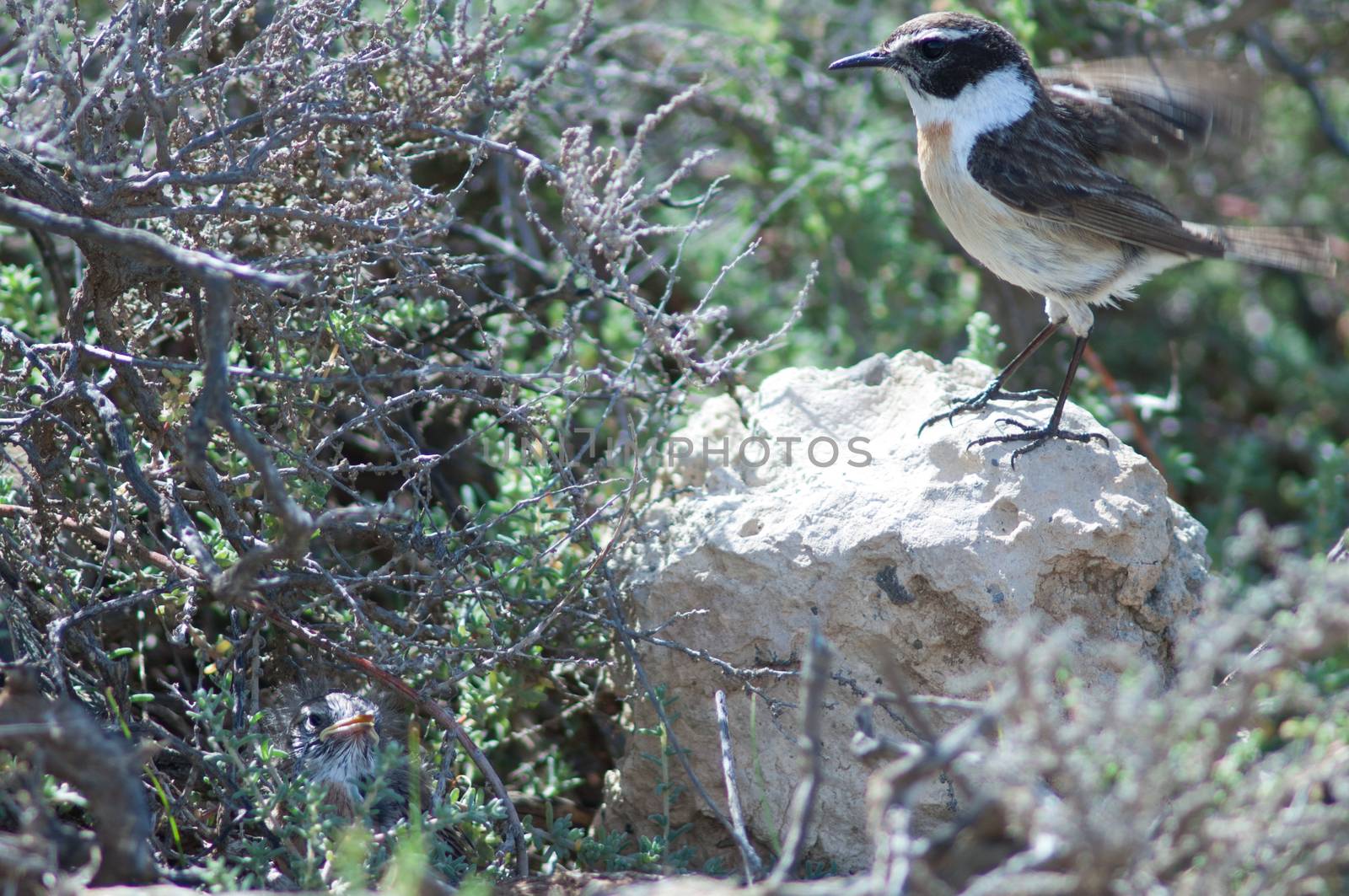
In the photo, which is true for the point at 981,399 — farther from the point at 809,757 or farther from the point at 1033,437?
the point at 809,757

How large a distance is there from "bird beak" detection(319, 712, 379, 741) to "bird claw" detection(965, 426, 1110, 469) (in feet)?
6.87

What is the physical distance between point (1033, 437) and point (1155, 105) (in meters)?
1.71

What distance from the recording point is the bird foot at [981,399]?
3994mm

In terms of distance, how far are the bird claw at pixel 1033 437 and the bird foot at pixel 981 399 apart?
15cm

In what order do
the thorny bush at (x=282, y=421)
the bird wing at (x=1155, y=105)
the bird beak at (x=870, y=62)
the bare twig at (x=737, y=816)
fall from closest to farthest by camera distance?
the bare twig at (x=737, y=816) < the thorny bush at (x=282, y=421) < the bird wing at (x=1155, y=105) < the bird beak at (x=870, y=62)

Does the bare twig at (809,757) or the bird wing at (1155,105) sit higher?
the bird wing at (1155,105)

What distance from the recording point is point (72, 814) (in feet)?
11.1

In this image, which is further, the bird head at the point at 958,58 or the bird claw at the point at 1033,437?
the bird head at the point at 958,58

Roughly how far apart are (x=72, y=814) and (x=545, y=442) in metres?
1.75

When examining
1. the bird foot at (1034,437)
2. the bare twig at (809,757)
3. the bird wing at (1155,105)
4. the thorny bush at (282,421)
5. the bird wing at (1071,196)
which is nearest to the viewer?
the bare twig at (809,757)

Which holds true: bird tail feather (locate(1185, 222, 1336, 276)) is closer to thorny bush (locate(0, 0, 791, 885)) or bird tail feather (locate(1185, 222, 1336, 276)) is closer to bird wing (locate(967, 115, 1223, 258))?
bird wing (locate(967, 115, 1223, 258))

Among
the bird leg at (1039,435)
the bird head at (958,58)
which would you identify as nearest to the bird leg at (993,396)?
the bird leg at (1039,435)

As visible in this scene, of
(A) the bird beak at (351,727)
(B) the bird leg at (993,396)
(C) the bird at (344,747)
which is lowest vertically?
(C) the bird at (344,747)

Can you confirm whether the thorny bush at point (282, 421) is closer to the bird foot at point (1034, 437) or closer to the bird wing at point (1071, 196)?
the bird foot at point (1034, 437)
